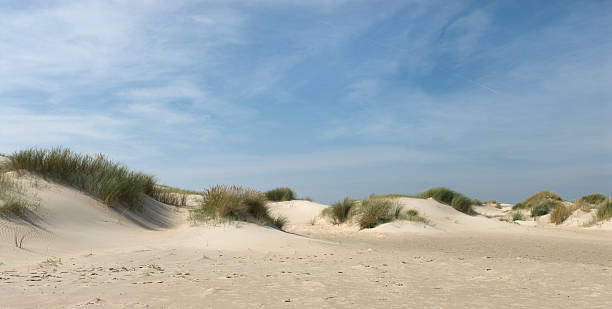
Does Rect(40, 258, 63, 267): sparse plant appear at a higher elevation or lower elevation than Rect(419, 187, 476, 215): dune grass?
lower

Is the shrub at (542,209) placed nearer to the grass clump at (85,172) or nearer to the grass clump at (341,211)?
the grass clump at (341,211)

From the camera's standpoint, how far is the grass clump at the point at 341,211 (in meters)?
14.7

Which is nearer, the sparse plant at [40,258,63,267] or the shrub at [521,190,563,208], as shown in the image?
the sparse plant at [40,258,63,267]

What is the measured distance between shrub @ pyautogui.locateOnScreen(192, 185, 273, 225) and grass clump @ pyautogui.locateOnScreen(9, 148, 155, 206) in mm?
1715

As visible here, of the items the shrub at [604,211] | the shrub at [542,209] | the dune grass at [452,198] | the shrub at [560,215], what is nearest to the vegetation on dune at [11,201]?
the dune grass at [452,198]

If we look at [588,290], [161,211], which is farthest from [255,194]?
[588,290]

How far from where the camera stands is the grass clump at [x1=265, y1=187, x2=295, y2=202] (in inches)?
827

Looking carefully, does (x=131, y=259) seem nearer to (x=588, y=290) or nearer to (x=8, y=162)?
(x=588, y=290)

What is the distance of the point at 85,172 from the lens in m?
10.4

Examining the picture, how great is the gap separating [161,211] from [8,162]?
3.50 m

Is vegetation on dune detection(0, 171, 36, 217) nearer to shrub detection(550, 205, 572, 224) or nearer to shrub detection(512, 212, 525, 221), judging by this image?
shrub detection(550, 205, 572, 224)

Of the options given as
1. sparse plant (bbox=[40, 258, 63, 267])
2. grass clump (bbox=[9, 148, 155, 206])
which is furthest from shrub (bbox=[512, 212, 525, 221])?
sparse plant (bbox=[40, 258, 63, 267])

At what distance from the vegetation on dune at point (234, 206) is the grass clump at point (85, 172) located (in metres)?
1.68

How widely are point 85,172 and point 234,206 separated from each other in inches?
149
